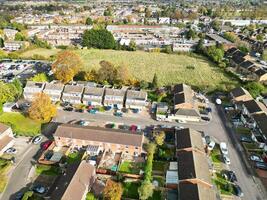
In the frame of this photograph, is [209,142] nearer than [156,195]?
No

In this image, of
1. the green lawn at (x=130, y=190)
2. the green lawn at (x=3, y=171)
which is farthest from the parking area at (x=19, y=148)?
the green lawn at (x=130, y=190)

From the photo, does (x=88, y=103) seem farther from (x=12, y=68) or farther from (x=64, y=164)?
(x=12, y=68)

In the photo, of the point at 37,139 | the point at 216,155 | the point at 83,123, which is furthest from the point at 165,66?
the point at 37,139

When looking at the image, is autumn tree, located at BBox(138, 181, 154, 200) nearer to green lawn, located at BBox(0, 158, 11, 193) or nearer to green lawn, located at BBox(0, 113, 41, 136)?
green lawn, located at BBox(0, 158, 11, 193)

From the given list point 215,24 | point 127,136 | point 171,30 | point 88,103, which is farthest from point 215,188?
point 215,24

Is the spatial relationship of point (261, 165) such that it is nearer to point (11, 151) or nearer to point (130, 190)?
point (130, 190)
